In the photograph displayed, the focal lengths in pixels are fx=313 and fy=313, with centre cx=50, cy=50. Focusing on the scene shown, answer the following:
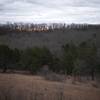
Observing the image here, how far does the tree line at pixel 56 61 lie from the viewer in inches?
1011

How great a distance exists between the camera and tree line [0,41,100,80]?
84.3ft

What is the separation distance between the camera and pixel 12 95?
10008 millimetres

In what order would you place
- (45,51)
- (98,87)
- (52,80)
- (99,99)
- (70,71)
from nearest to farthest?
(99,99)
(98,87)
(52,80)
(70,71)
(45,51)

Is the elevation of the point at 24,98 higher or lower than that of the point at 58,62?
higher

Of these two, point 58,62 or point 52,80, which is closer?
point 52,80

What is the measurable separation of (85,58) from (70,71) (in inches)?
66.2

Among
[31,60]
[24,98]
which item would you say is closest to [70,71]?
[31,60]

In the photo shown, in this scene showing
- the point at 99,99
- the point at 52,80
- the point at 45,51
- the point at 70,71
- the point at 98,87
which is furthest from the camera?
the point at 45,51

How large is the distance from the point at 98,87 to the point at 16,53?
43.9ft

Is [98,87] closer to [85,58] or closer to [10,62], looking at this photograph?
[85,58]

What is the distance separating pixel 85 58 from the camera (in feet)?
85.9

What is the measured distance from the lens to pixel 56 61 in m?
28.5

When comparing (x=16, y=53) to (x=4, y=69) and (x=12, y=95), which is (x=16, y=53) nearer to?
(x=4, y=69)

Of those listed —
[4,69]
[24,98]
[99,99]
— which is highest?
[24,98]
